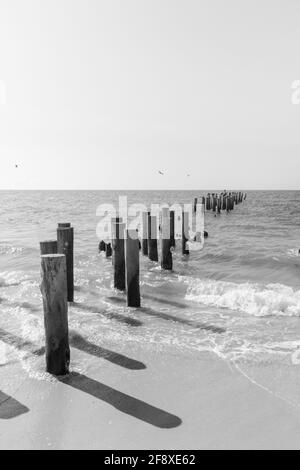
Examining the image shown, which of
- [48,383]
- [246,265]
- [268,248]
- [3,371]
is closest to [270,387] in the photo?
[48,383]

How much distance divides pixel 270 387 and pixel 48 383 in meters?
2.45

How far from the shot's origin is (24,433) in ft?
11.7

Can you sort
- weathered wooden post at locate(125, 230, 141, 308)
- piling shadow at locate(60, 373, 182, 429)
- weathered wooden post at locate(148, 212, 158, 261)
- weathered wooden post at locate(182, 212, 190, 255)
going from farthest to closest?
weathered wooden post at locate(182, 212, 190, 255) < weathered wooden post at locate(148, 212, 158, 261) < weathered wooden post at locate(125, 230, 141, 308) < piling shadow at locate(60, 373, 182, 429)

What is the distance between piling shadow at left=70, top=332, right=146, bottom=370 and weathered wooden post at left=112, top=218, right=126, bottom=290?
3.07 m

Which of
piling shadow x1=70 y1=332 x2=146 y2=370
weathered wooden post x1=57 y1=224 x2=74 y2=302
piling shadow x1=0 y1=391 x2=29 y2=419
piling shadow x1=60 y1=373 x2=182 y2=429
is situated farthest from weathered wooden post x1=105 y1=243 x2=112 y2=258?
Result: piling shadow x1=0 y1=391 x2=29 y2=419

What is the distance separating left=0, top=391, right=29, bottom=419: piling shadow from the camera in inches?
152

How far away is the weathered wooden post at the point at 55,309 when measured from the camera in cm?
482

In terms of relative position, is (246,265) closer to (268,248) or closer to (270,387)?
(268,248)

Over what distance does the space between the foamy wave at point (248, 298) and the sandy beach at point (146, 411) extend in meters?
2.97

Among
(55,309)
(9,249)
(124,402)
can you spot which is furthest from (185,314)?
(9,249)

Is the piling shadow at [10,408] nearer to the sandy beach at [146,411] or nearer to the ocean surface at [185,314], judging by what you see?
the sandy beach at [146,411]

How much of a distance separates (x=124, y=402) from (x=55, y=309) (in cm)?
141

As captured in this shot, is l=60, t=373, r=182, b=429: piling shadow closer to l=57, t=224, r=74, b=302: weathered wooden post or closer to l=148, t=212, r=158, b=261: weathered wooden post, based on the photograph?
l=57, t=224, r=74, b=302: weathered wooden post

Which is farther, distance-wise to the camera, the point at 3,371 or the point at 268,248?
the point at 268,248
